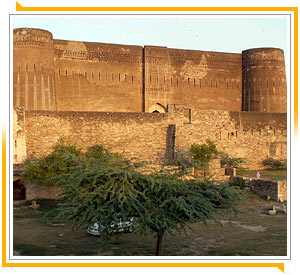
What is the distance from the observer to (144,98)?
1095 inches

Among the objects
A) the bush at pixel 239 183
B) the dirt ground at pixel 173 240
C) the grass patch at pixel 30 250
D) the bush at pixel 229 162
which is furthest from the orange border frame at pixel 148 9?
the bush at pixel 229 162

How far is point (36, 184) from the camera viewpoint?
15.6m

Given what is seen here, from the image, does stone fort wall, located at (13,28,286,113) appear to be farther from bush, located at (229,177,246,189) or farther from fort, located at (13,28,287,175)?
bush, located at (229,177,246,189)

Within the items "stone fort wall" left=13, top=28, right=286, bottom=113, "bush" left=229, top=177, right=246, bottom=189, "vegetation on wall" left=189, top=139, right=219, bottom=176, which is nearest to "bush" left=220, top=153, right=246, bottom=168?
"vegetation on wall" left=189, top=139, right=219, bottom=176

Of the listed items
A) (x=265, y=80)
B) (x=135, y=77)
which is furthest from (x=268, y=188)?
(x=265, y=80)

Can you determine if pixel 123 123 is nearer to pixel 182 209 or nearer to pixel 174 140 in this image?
pixel 174 140

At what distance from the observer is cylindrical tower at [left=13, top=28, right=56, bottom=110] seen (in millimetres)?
23391

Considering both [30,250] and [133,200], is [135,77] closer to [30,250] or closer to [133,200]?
[30,250]

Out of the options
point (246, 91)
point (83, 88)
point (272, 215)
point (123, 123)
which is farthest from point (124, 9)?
point (246, 91)

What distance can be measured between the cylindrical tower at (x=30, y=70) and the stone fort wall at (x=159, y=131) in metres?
5.40

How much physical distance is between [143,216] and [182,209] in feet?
2.58

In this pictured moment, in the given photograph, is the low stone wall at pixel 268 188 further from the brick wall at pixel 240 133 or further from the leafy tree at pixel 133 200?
the leafy tree at pixel 133 200
